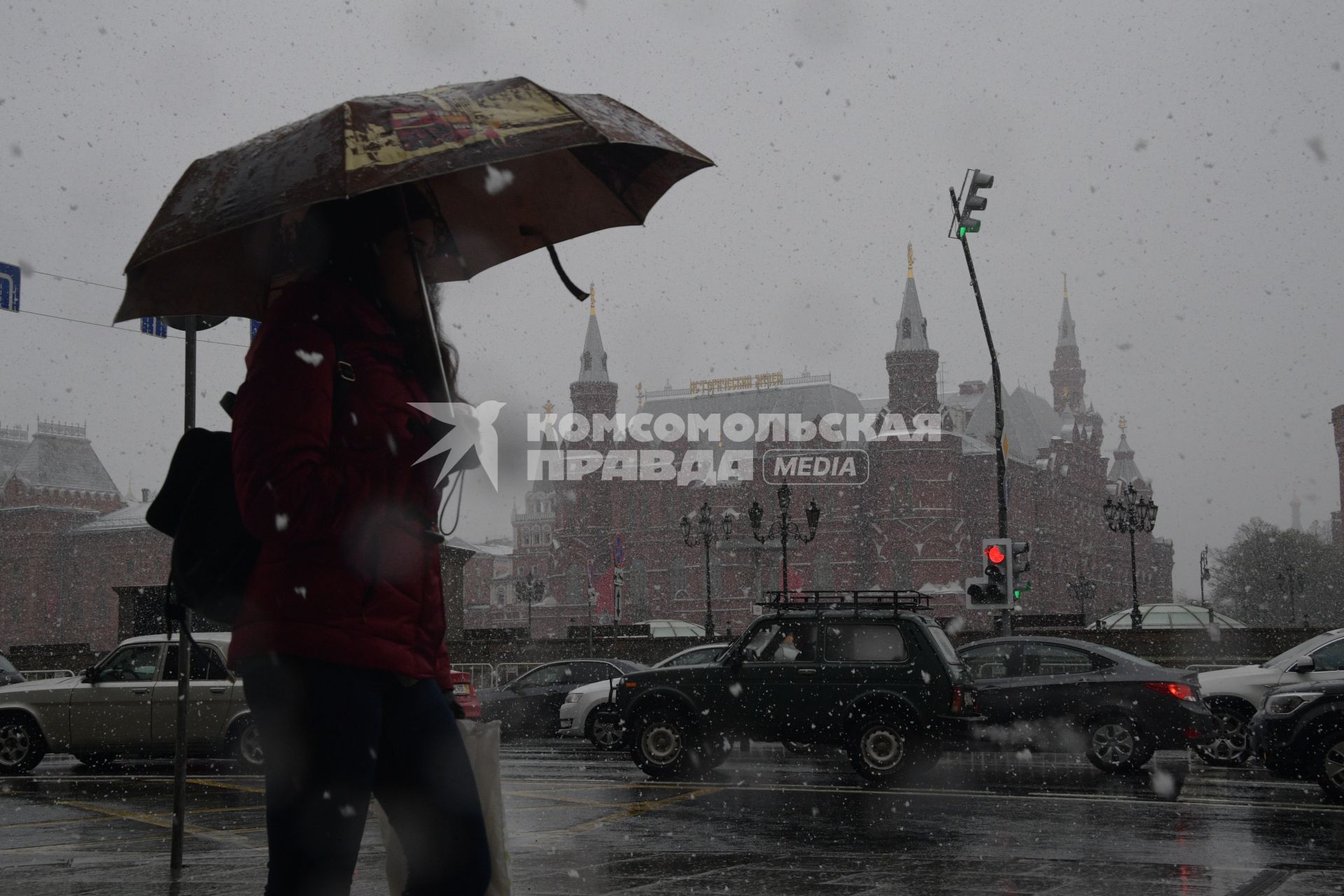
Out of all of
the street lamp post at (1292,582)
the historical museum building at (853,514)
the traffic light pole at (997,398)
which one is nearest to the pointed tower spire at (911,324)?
the historical museum building at (853,514)

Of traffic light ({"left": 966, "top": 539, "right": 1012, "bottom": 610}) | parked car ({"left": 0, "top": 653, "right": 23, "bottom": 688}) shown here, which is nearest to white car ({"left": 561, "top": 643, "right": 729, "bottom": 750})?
traffic light ({"left": 966, "top": 539, "right": 1012, "bottom": 610})

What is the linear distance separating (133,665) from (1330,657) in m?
13.9

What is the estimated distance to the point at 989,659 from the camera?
15852 mm

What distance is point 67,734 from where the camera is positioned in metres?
15.1

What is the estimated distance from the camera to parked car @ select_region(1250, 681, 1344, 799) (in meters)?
11.7

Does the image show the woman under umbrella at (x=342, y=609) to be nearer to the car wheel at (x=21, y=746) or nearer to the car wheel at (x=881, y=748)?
the car wheel at (x=881, y=748)

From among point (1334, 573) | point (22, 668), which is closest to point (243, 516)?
point (22, 668)

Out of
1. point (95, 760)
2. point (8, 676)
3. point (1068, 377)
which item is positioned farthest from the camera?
point (1068, 377)

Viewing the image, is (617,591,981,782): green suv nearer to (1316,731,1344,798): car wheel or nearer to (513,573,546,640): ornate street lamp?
(1316,731,1344,798): car wheel

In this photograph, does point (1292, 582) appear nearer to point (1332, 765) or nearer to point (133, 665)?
Answer: point (1332, 765)

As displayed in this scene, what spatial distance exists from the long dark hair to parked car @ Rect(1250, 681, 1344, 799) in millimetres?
11138

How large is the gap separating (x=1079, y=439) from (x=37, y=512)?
84.1m

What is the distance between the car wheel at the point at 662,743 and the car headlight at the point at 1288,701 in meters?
5.70

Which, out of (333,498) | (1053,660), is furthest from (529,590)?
(333,498)
